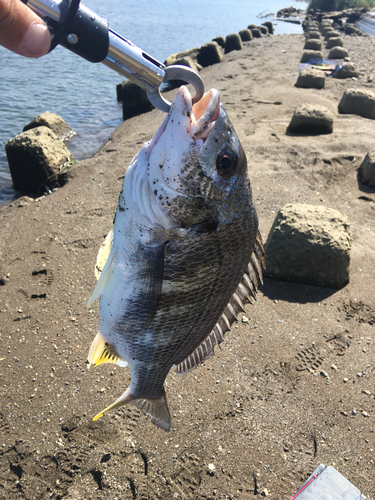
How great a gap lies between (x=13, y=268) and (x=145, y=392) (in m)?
3.48

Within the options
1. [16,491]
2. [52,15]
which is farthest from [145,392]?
[52,15]

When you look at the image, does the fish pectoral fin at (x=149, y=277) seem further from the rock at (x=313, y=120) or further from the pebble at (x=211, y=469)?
the rock at (x=313, y=120)

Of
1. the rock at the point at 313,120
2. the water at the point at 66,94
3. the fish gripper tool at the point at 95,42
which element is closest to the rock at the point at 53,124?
the water at the point at 66,94

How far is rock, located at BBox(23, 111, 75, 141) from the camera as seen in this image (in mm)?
9375

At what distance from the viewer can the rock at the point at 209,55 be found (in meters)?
17.4

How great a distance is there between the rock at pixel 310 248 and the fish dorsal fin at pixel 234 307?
2.44 m

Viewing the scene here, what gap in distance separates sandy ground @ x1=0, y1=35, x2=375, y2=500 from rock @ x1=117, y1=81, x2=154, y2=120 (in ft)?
22.6

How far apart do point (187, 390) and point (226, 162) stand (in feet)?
8.57

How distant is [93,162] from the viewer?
774cm

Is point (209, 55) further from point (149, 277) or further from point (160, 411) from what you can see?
point (160, 411)

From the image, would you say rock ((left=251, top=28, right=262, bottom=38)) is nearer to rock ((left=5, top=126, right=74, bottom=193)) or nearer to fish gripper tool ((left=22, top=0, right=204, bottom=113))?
rock ((left=5, top=126, right=74, bottom=193))

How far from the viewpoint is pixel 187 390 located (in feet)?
11.7

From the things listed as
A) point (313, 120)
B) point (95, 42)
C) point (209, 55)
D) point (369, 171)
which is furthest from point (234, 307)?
point (209, 55)

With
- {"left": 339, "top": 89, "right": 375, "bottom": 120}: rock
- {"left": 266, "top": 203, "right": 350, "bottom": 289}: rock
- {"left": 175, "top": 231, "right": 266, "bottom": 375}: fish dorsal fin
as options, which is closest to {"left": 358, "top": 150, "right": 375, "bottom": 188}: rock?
{"left": 266, "top": 203, "right": 350, "bottom": 289}: rock
